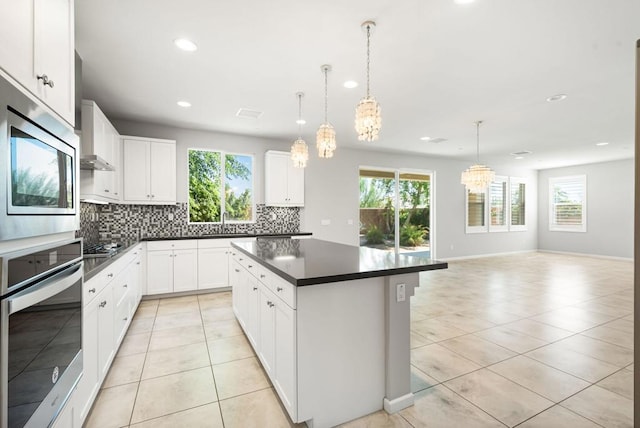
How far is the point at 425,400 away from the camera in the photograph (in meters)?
2.05

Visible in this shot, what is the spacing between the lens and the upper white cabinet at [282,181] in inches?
219

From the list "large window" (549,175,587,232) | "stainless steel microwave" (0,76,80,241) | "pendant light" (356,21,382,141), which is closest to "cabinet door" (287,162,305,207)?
"pendant light" (356,21,382,141)

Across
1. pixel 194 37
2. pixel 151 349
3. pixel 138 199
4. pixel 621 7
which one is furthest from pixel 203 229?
pixel 621 7

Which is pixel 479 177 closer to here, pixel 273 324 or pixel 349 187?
pixel 349 187

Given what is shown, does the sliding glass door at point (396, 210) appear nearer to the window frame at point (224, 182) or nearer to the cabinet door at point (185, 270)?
the window frame at point (224, 182)

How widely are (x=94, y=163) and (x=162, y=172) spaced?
4.84 ft

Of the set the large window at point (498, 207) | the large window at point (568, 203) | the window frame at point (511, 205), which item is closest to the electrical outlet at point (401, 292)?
the large window at point (498, 207)

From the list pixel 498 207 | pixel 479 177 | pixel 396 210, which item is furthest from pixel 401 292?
pixel 498 207

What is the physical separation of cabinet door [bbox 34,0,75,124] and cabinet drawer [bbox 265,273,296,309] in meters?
1.42

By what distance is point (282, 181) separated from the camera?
18.6 feet

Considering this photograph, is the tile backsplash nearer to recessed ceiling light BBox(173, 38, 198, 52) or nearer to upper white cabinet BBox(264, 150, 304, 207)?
upper white cabinet BBox(264, 150, 304, 207)

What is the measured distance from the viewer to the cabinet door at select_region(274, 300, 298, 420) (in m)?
1.71

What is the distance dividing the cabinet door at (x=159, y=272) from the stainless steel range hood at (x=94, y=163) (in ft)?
4.61

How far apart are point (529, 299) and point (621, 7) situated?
376cm
